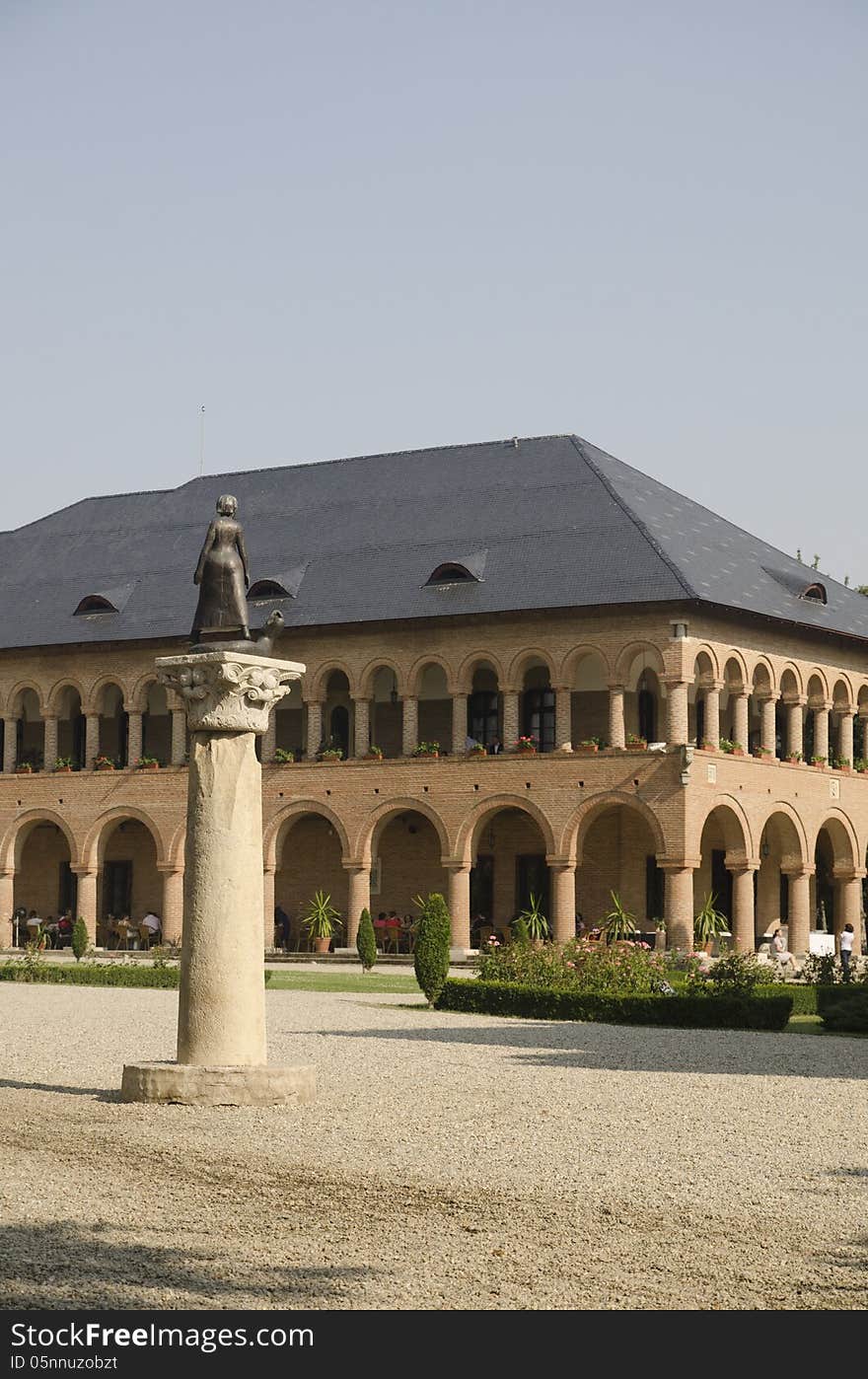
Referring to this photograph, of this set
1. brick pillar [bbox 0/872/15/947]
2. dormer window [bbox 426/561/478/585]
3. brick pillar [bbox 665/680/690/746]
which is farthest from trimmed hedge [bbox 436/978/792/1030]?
brick pillar [bbox 0/872/15/947]

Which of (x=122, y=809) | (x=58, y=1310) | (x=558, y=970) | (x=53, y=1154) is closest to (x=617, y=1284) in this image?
(x=58, y=1310)

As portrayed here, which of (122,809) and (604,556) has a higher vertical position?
(604,556)

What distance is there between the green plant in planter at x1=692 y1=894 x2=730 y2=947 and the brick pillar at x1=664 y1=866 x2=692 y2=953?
0.36 metres

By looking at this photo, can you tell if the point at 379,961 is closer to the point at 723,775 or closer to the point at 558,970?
the point at 723,775

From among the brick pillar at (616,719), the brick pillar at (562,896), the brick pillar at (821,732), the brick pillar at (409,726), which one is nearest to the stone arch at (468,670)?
the brick pillar at (409,726)

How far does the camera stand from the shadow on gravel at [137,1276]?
7910mm

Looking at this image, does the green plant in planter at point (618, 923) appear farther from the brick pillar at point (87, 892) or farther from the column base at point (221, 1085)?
the column base at point (221, 1085)

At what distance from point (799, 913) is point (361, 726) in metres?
12.0

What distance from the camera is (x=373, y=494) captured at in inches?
2095

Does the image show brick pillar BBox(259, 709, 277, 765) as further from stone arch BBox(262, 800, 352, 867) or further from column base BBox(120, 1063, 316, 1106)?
column base BBox(120, 1063, 316, 1106)

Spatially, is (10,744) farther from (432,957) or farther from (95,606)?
(432,957)

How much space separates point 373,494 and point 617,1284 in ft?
150

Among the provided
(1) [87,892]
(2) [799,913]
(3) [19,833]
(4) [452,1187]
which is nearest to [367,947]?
(2) [799,913]

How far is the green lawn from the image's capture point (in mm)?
32531
